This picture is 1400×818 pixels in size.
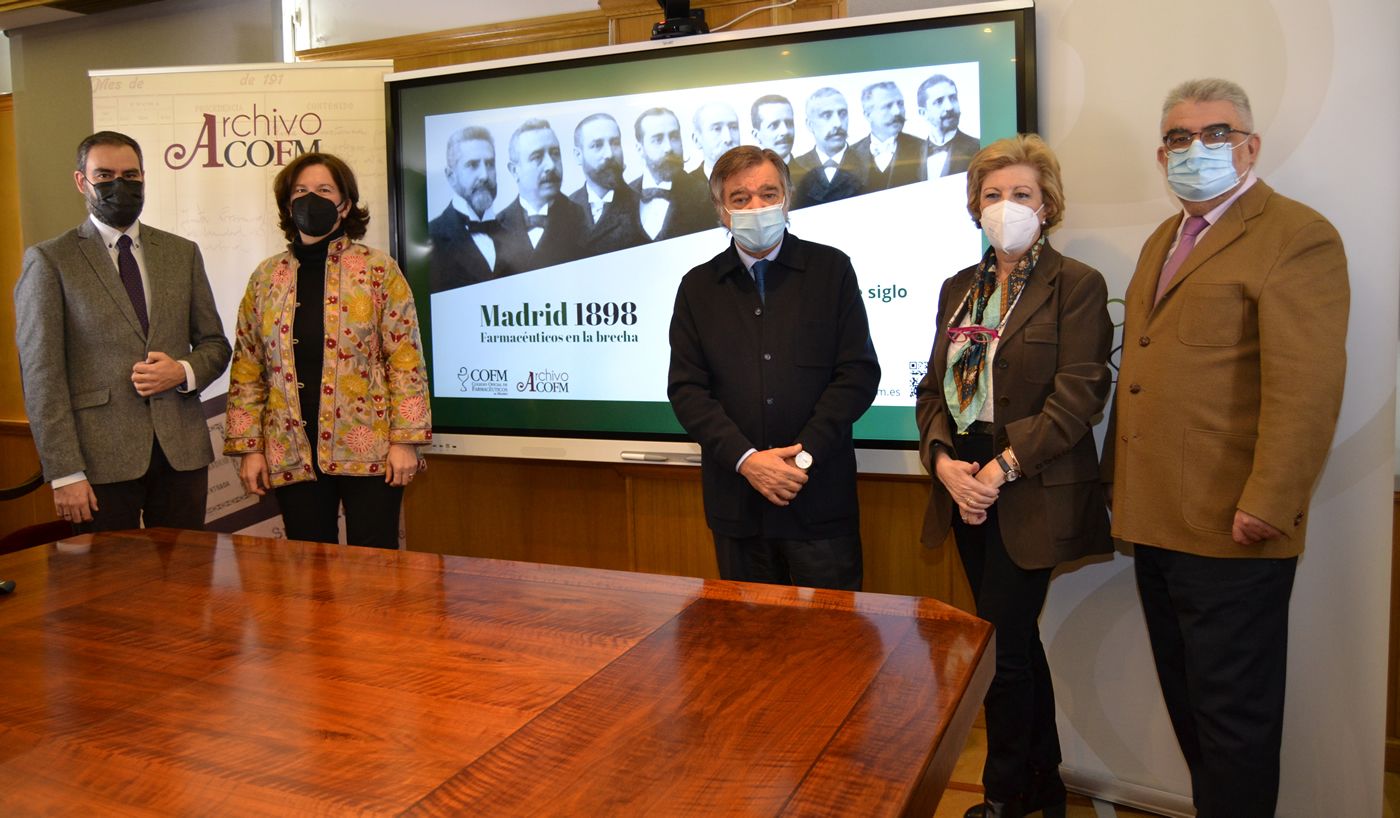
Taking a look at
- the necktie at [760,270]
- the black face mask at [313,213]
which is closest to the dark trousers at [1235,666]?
the necktie at [760,270]

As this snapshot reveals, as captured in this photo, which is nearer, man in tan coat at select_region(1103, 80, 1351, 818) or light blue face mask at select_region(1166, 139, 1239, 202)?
man in tan coat at select_region(1103, 80, 1351, 818)

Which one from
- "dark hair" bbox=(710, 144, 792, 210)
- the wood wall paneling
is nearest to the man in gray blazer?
"dark hair" bbox=(710, 144, 792, 210)

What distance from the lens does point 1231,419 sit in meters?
1.87

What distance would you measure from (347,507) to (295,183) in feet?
2.77

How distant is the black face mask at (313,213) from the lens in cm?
253

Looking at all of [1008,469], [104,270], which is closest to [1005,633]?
[1008,469]

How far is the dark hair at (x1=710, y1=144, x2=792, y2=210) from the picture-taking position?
7.49 feet

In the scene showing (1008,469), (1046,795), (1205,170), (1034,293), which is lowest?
(1046,795)

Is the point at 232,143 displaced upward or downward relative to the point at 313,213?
upward

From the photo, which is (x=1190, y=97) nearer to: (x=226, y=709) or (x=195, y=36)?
(x=226, y=709)

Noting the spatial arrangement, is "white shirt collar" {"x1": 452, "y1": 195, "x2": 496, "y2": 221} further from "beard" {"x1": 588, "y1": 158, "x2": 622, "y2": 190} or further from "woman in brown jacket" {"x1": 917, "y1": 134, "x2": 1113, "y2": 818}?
"woman in brown jacket" {"x1": 917, "y1": 134, "x2": 1113, "y2": 818}

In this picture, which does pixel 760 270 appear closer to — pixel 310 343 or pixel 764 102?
pixel 764 102

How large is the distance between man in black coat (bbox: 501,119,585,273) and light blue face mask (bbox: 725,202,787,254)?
96cm

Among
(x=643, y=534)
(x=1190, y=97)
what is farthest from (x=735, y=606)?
(x=643, y=534)
